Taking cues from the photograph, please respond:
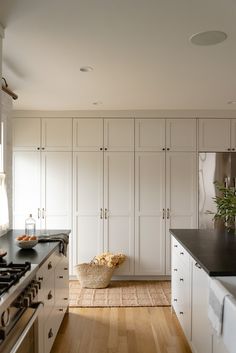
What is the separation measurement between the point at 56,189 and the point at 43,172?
1.01 feet

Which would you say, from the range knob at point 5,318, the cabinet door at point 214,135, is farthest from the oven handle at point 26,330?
the cabinet door at point 214,135

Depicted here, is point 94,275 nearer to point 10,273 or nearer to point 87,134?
point 87,134

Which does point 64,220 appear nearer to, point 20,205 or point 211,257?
point 20,205

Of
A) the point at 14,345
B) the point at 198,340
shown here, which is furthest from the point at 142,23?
the point at 198,340

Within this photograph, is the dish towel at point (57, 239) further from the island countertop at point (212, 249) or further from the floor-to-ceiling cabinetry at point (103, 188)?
the floor-to-ceiling cabinetry at point (103, 188)

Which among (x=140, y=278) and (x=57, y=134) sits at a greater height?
(x=57, y=134)

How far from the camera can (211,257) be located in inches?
88.8

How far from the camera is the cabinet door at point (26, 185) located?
182 inches

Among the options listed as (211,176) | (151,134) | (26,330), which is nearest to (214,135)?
(211,176)

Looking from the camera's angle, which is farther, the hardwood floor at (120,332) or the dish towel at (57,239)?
the dish towel at (57,239)

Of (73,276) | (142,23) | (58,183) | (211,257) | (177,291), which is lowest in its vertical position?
(73,276)

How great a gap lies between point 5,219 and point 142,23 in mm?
2328

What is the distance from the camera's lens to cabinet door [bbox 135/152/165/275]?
4.62 meters

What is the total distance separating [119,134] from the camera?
4.64m
